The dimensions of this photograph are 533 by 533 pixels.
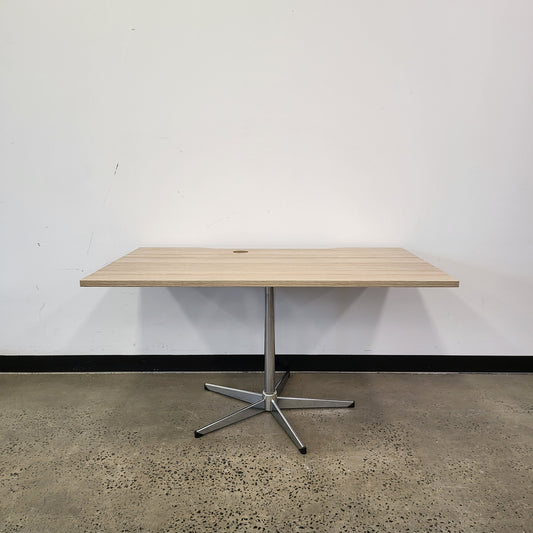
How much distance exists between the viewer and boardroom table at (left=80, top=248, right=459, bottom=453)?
151cm

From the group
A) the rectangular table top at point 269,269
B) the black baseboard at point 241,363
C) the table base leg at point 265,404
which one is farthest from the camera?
the black baseboard at point 241,363

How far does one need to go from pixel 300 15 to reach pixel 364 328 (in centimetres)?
172

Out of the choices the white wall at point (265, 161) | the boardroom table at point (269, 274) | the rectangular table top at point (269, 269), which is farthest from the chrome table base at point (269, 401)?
the white wall at point (265, 161)

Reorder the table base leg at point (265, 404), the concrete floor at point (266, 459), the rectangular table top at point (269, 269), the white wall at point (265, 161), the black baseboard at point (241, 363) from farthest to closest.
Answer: the black baseboard at point (241, 363) < the white wall at point (265, 161) < the table base leg at point (265, 404) < the rectangular table top at point (269, 269) < the concrete floor at point (266, 459)

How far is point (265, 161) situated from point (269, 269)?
2.51 ft

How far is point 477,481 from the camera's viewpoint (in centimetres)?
155

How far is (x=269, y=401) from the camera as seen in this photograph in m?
2.01

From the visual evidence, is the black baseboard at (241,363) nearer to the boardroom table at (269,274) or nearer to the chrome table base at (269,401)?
the boardroom table at (269,274)

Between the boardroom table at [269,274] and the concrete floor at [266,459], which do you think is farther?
the boardroom table at [269,274]

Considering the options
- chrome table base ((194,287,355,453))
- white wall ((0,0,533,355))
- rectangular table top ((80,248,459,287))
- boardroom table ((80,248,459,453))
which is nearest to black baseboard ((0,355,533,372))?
white wall ((0,0,533,355))

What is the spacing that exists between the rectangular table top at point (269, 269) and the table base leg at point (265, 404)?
2.30ft

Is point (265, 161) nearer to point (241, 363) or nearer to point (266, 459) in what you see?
point (241, 363)

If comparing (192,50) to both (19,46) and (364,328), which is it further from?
(364,328)

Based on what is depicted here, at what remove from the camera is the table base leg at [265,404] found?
73.7 inches
